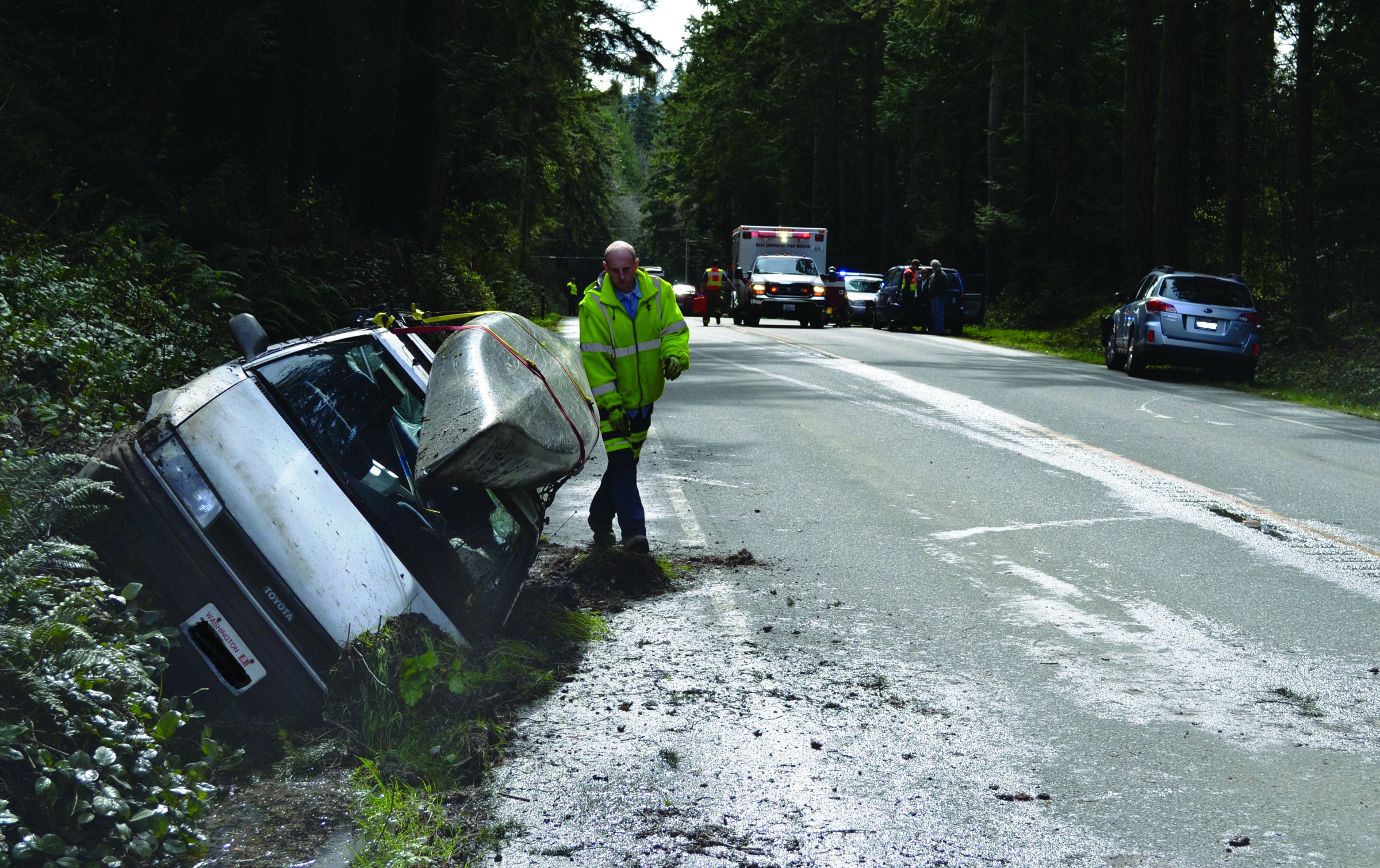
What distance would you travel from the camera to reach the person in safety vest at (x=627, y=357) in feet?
24.2

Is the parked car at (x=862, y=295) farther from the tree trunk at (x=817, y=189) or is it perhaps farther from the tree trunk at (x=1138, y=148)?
the tree trunk at (x=817, y=189)

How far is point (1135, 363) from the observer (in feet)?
68.4

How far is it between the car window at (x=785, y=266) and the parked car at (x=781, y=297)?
0.02m

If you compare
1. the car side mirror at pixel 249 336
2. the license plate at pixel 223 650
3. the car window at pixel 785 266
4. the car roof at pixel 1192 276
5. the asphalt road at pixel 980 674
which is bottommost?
the asphalt road at pixel 980 674

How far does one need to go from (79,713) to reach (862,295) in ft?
131

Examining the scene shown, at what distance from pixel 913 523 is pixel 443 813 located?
526 cm

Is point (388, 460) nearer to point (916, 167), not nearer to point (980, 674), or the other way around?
point (980, 674)

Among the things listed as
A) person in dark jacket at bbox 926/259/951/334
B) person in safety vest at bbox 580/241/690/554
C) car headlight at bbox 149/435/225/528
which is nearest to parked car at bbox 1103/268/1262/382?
person in dark jacket at bbox 926/259/951/334

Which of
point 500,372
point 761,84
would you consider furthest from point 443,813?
point 761,84

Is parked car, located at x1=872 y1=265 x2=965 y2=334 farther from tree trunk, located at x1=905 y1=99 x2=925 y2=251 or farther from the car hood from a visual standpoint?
tree trunk, located at x1=905 y1=99 x2=925 y2=251

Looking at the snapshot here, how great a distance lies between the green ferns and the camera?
3.53 metres

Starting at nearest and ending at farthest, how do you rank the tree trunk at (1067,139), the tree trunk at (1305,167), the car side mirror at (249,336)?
the car side mirror at (249,336) < the tree trunk at (1305,167) < the tree trunk at (1067,139)

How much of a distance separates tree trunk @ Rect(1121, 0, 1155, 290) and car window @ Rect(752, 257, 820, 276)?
35.6 feet

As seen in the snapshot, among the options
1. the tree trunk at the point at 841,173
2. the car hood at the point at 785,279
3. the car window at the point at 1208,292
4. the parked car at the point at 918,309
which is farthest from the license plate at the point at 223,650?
the tree trunk at the point at 841,173
